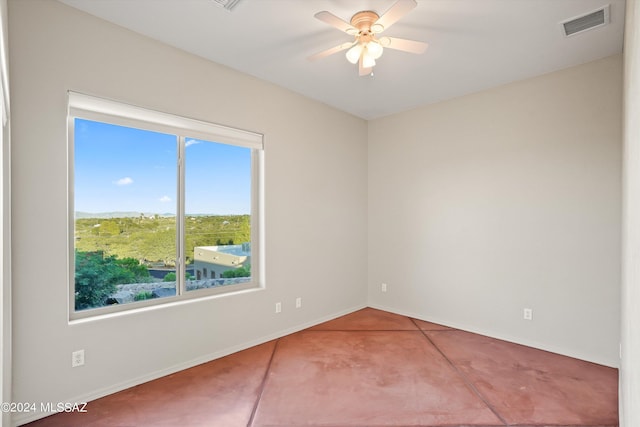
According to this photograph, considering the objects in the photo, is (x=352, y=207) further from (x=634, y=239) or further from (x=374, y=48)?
(x=634, y=239)

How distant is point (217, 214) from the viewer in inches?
137

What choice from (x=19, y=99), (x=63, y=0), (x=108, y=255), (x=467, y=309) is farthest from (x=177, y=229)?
(x=467, y=309)

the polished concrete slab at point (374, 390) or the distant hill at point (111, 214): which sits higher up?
the distant hill at point (111, 214)

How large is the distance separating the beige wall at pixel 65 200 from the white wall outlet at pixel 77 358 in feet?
0.11

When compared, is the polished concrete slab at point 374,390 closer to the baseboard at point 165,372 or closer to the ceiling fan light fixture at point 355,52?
the baseboard at point 165,372

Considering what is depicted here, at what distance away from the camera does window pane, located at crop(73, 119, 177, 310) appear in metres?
2.63

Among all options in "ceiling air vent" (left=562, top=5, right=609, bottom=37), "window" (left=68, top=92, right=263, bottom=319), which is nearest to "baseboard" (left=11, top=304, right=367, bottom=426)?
"window" (left=68, top=92, right=263, bottom=319)

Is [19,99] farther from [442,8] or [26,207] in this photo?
[442,8]

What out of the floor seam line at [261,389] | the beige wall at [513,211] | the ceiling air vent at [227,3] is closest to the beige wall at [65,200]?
the floor seam line at [261,389]

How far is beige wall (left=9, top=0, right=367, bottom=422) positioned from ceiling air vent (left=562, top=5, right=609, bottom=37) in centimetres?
264

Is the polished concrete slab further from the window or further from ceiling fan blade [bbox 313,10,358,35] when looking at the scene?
ceiling fan blade [bbox 313,10,358,35]

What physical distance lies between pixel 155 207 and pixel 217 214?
2.04 feet

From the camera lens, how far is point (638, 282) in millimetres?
1052

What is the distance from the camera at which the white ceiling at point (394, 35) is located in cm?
240
